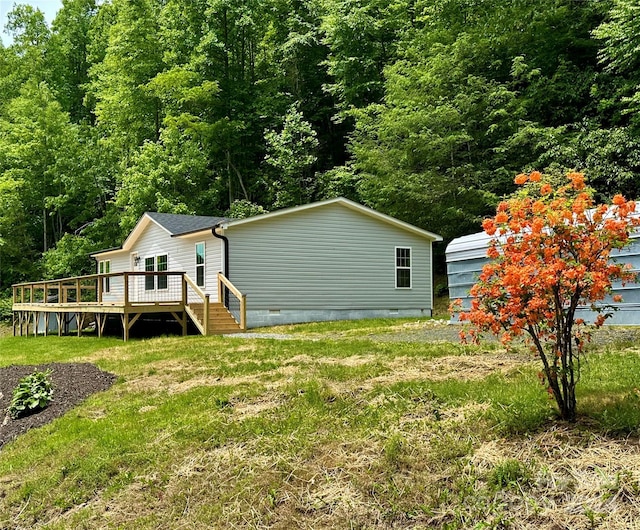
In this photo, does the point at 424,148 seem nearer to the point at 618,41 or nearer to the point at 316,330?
the point at 618,41

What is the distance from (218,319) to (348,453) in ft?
32.6

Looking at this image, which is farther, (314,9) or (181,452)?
(314,9)

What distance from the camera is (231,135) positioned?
28391 millimetres

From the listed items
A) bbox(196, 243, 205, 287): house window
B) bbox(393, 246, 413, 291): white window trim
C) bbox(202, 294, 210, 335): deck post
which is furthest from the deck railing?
bbox(393, 246, 413, 291): white window trim

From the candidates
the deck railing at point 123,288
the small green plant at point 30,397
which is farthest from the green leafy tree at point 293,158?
the small green plant at point 30,397

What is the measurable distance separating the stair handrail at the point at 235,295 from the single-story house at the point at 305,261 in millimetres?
140

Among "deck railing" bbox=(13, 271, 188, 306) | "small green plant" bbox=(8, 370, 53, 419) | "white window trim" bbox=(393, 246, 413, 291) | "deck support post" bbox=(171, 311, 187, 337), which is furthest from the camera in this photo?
"white window trim" bbox=(393, 246, 413, 291)

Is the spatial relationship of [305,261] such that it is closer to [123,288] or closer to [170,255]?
[170,255]

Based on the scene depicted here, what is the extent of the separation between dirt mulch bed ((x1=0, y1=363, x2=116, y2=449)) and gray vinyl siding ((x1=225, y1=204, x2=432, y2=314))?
6.28 meters

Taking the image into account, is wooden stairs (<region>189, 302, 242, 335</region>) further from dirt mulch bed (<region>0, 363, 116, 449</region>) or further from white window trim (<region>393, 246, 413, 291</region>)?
white window trim (<region>393, 246, 413, 291</region>)

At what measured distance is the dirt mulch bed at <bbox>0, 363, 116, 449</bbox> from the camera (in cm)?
615

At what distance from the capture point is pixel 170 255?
17797mm

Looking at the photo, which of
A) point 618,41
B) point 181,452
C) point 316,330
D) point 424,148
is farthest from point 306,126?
point 181,452

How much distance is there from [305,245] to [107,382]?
9.17 meters
